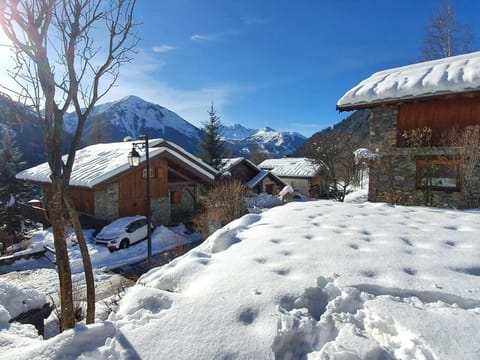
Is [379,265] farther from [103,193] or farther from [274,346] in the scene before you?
[103,193]

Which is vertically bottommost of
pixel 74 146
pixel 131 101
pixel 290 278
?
pixel 290 278

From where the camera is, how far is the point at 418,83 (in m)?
9.25

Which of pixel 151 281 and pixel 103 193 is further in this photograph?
pixel 103 193

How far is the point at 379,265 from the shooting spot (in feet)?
9.67

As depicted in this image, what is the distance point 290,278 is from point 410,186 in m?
8.94

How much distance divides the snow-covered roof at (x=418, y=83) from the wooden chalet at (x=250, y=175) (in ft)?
53.0

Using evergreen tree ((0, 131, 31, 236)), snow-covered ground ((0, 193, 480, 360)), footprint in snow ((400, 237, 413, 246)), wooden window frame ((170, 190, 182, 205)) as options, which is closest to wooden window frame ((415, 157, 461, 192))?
snow-covered ground ((0, 193, 480, 360))

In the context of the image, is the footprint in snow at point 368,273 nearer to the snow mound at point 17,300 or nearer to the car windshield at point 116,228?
the snow mound at point 17,300

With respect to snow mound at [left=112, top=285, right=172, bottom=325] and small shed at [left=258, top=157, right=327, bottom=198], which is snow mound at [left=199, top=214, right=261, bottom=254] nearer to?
snow mound at [left=112, top=285, right=172, bottom=325]

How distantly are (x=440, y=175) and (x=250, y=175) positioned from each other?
20095mm

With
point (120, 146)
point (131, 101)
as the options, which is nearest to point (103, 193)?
point (120, 146)

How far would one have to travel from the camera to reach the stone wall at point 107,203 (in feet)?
48.0

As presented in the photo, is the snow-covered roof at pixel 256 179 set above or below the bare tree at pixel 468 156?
below

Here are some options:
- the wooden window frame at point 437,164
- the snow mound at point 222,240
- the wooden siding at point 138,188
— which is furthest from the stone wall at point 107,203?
the wooden window frame at point 437,164
